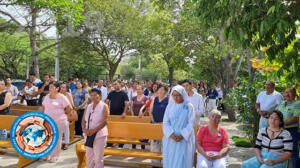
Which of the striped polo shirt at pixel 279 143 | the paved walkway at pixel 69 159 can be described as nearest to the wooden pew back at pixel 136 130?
the paved walkway at pixel 69 159

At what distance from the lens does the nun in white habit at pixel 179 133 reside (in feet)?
15.7

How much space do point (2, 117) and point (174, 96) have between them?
4413mm

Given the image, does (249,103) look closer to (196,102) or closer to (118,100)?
(196,102)

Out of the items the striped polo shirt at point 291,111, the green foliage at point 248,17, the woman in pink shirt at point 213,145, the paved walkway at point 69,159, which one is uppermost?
the green foliage at point 248,17

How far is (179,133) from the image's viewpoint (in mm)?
4840

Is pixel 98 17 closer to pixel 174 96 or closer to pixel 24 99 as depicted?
pixel 24 99

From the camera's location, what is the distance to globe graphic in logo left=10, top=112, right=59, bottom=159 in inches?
187

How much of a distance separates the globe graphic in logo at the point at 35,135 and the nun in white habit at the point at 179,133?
1.87 m

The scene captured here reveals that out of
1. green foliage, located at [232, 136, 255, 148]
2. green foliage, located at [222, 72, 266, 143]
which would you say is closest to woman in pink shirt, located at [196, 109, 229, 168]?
green foliage, located at [222, 72, 266, 143]

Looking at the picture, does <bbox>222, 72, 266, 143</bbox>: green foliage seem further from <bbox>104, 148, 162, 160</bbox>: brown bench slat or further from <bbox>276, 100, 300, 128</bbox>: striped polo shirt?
<bbox>104, 148, 162, 160</bbox>: brown bench slat

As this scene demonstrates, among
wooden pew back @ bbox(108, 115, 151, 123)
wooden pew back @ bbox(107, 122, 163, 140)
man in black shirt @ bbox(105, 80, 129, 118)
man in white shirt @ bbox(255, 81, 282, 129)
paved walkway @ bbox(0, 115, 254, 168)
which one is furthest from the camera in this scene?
man in black shirt @ bbox(105, 80, 129, 118)

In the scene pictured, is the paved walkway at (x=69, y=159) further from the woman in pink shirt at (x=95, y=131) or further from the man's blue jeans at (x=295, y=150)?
the man's blue jeans at (x=295, y=150)

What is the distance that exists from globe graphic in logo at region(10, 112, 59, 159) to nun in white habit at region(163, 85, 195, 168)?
6.13 feet

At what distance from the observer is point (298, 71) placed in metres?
5.07
